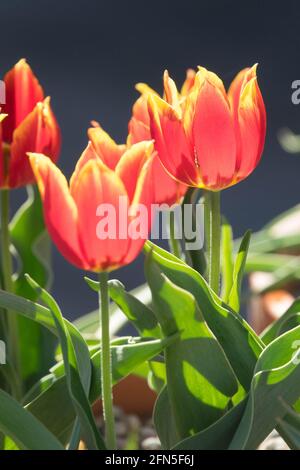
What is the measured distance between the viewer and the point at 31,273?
88 centimetres

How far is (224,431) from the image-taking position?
21.5 inches

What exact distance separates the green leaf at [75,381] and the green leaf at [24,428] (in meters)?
0.02

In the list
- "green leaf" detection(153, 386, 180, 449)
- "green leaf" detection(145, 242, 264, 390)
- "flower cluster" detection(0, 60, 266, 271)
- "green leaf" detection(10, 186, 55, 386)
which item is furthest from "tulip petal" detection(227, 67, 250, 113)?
"green leaf" detection(10, 186, 55, 386)

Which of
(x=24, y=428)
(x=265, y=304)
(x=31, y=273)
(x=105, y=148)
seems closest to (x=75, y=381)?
(x=24, y=428)

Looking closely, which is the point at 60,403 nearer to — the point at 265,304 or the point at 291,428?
the point at 291,428

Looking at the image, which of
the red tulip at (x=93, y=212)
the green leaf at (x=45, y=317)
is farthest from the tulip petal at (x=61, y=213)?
the green leaf at (x=45, y=317)

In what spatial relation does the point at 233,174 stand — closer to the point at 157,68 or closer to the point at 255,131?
the point at 255,131

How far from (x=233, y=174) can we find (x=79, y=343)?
14cm

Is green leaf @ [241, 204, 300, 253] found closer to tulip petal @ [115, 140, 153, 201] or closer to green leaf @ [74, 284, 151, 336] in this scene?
green leaf @ [74, 284, 151, 336]

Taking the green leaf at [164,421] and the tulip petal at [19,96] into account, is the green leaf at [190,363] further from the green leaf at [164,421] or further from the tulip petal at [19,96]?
the tulip petal at [19,96]

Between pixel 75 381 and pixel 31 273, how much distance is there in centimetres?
34

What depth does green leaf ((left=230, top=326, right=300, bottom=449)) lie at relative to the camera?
21.0 inches

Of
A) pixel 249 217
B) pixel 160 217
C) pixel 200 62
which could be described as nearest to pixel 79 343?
pixel 160 217
